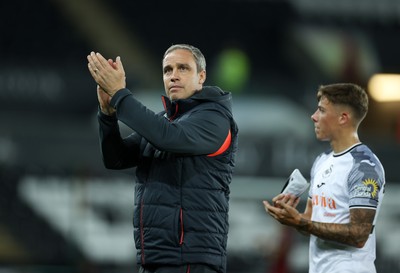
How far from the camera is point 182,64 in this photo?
13.7 feet

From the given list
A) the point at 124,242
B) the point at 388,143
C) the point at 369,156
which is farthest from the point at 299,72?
the point at 369,156

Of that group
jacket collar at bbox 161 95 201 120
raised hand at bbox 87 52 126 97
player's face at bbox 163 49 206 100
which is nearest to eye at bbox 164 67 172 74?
player's face at bbox 163 49 206 100

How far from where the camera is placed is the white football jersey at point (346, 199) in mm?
4109

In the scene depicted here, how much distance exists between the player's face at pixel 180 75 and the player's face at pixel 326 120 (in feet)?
2.04

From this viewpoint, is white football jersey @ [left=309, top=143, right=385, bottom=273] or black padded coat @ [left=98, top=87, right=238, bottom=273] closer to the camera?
black padded coat @ [left=98, top=87, right=238, bottom=273]

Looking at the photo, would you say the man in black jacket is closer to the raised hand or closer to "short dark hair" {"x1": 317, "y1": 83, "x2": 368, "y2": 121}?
the raised hand

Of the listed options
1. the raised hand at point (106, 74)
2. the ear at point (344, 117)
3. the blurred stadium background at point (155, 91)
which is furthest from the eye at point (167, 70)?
the blurred stadium background at point (155, 91)

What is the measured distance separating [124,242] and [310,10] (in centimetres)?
636

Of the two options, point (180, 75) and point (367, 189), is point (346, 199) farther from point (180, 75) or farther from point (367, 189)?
point (180, 75)

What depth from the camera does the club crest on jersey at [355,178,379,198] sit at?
13.4ft

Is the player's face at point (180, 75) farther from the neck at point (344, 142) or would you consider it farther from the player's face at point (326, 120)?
the neck at point (344, 142)

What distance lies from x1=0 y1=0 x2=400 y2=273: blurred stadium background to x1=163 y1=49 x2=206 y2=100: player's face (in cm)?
718

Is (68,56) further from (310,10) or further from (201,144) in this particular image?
(201,144)

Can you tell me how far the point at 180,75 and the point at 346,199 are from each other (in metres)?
0.97
